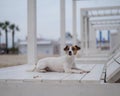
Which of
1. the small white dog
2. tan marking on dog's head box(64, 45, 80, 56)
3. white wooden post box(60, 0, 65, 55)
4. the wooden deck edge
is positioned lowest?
the wooden deck edge

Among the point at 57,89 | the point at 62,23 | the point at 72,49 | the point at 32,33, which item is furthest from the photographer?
the point at 62,23

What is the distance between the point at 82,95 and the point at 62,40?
6369 millimetres

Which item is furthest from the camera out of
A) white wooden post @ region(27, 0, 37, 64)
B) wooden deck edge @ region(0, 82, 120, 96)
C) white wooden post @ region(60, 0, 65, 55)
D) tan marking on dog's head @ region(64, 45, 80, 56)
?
white wooden post @ region(60, 0, 65, 55)

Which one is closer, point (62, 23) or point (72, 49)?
point (72, 49)

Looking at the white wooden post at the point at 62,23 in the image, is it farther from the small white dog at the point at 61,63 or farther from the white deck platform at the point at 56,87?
the white deck platform at the point at 56,87

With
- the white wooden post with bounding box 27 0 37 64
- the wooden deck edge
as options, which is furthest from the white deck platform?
the white wooden post with bounding box 27 0 37 64

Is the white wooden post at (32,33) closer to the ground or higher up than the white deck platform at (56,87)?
higher up

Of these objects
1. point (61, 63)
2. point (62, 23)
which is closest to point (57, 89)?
point (61, 63)

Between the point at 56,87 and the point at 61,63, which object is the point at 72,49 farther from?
the point at 56,87

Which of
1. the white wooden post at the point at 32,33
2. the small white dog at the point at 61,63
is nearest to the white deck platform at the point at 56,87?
the small white dog at the point at 61,63

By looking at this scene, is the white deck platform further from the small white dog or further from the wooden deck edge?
the small white dog

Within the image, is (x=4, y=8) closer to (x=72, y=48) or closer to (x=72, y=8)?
(x=72, y=48)

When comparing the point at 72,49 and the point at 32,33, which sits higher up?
the point at 32,33

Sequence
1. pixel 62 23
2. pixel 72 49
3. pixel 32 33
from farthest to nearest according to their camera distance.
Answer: pixel 62 23 → pixel 32 33 → pixel 72 49
